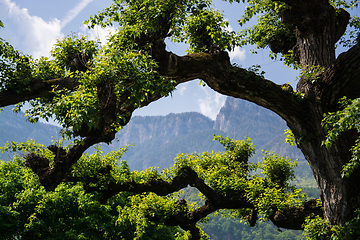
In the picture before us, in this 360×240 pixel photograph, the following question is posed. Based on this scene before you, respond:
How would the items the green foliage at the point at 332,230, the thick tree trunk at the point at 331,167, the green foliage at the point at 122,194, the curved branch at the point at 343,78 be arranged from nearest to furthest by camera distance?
the green foliage at the point at 332,230 < the curved branch at the point at 343,78 < the thick tree trunk at the point at 331,167 < the green foliage at the point at 122,194

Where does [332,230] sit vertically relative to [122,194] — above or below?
below

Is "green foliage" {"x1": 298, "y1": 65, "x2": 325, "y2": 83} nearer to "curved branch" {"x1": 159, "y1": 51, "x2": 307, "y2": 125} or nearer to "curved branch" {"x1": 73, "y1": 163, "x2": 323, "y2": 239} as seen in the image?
"curved branch" {"x1": 159, "y1": 51, "x2": 307, "y2": 125}

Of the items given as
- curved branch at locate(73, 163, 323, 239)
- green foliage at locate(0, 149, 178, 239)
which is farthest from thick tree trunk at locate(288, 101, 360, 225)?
green foliage at locate(0, 149, 178, 239)

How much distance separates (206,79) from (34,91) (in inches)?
182

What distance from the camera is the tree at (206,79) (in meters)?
6.50

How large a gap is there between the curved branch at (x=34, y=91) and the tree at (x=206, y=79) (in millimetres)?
21

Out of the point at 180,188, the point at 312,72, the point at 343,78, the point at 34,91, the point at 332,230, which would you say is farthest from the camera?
the point at 180,188

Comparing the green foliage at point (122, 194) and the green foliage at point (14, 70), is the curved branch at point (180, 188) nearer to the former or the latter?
the green foliage at point (122, 194)

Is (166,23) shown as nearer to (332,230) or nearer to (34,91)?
(34,91)

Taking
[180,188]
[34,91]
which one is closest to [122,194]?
[180,188]

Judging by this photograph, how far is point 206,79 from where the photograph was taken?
7738 millimetres

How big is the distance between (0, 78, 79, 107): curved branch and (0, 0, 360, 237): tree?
0.02 m

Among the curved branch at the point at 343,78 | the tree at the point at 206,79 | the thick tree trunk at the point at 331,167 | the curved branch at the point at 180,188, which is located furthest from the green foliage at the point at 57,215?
the curved branch at the point at 343,78

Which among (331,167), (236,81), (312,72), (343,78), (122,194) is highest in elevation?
(122,194)
